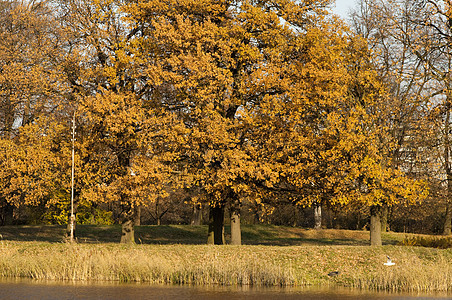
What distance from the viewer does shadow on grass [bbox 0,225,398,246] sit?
35.5m

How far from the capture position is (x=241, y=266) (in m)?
20.5

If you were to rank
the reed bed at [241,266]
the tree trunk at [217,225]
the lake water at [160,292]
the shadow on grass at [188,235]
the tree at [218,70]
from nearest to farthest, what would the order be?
the lake water at [160,292] → the reed bed at [241,266] → the tree at [218,70] → the tree trunk at [217,225] → the shadow on grass at [188,235]

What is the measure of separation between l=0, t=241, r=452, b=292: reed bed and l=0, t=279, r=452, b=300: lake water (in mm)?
953

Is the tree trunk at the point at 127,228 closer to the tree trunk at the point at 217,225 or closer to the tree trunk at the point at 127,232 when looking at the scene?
the tree trunk at the point at 127,232

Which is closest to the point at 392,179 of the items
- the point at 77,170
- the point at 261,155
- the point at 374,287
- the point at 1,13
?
the point at 261,155

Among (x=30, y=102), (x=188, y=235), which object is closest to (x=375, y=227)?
(x=188, y=235)

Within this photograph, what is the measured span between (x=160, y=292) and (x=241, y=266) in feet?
10.9

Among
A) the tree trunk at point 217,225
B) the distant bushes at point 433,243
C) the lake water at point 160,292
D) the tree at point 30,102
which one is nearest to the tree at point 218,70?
the tree trunk at point 217,225

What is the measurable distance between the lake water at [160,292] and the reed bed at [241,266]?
→ 37.5 inches

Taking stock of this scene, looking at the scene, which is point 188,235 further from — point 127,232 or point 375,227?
point 375,227

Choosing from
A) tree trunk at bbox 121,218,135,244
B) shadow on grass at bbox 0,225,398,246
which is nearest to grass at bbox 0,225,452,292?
tree trunk at bbox 121,218,135,244

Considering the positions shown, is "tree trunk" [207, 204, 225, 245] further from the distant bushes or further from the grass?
the distant bushes

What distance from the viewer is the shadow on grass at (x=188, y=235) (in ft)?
117

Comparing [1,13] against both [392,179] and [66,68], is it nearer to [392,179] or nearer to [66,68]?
[66,68]
